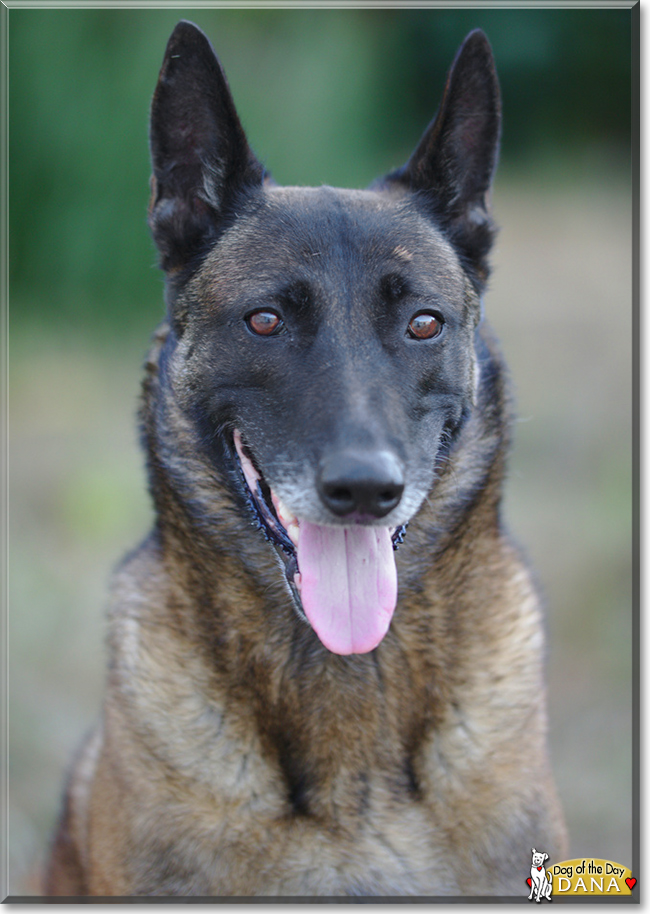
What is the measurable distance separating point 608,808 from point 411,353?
3.00 m

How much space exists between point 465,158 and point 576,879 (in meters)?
2.45

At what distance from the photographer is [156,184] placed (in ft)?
9.43

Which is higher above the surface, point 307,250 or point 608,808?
point 307,250

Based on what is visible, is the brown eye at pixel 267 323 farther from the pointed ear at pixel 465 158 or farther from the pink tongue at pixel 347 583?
the pointed ear at pixel 465 158

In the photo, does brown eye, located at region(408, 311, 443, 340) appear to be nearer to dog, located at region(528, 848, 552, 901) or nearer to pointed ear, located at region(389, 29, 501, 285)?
pointed ear, located at region(389, 29, 501, 285)

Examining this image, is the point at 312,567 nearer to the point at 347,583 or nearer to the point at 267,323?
the point at 347,583

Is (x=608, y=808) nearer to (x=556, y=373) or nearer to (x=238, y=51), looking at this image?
(x=556, y=373)

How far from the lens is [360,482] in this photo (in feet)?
7.40

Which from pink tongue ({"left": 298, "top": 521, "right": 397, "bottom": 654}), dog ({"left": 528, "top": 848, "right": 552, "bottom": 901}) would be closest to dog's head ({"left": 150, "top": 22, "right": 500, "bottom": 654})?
pink tongue ({"left": 298, "top": 521, "right": 397, "bottom": 654})

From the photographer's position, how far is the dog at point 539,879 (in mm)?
2736

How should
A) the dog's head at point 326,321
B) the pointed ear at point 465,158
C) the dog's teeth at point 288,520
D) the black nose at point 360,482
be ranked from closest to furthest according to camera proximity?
the black nose at point 360,482, the dog's head at point 326,321, the dog's teeth at point 288,520, the pointed ear at point 465,158

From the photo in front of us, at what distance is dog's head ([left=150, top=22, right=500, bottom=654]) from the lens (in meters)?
2.44

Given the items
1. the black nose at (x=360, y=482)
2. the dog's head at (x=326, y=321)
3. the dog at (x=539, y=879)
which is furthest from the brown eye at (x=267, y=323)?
the dog at (x=539, y=879)

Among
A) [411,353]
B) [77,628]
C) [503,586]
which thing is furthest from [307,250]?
[77,628]
